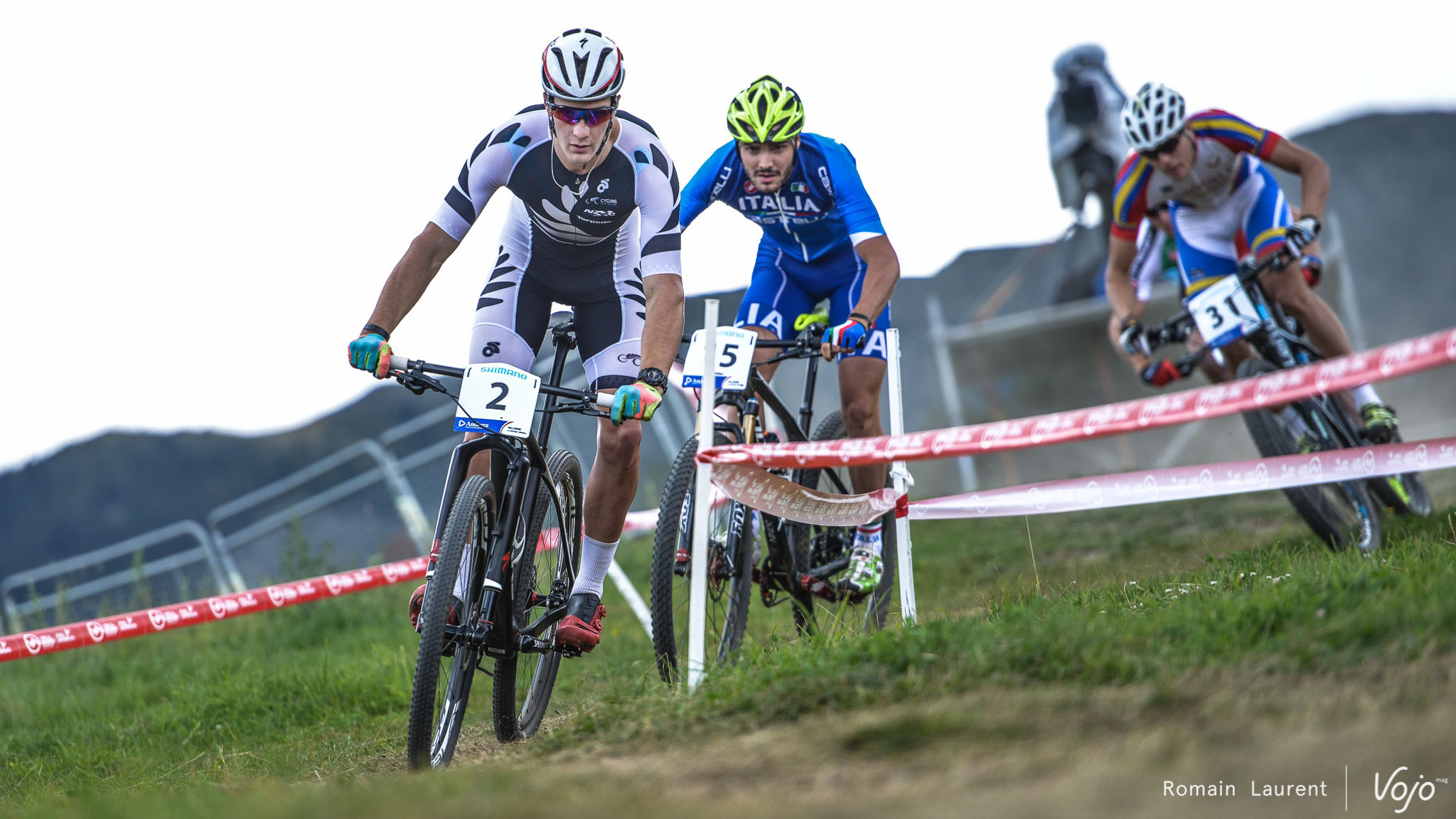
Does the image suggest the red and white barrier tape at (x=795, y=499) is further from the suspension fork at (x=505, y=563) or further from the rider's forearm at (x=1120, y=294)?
the rider's forearm at (x=1120, y=294)

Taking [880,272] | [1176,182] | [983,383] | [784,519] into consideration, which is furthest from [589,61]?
[983,383]

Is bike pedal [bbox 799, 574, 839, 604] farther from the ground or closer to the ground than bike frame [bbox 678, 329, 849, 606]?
closer to the ground

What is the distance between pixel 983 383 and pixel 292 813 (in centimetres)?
1402

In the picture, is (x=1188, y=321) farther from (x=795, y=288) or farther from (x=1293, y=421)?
(x=795, y=288)

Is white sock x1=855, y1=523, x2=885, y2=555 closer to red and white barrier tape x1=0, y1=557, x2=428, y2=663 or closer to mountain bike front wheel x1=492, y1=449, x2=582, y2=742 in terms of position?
mountain bike front wheel x1=492, y1=449, x2=582, y2=742

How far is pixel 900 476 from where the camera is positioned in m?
5.37

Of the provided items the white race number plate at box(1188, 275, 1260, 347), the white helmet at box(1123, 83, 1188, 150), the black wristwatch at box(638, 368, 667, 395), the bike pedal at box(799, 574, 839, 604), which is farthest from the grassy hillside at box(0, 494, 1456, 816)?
the white helmet at box(1123, 83, 1188, 150)

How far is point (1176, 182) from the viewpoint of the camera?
6.76m

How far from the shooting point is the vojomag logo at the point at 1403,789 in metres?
2.08

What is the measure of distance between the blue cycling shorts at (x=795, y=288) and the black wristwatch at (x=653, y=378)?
5.14ft

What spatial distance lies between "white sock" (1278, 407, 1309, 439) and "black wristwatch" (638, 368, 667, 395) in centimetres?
353

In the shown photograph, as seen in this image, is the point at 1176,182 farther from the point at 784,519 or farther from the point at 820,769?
the point at 820,769

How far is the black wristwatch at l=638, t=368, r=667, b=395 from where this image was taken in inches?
171

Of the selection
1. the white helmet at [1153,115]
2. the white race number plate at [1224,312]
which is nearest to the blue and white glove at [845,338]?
the white race number plate at [1224,312]
